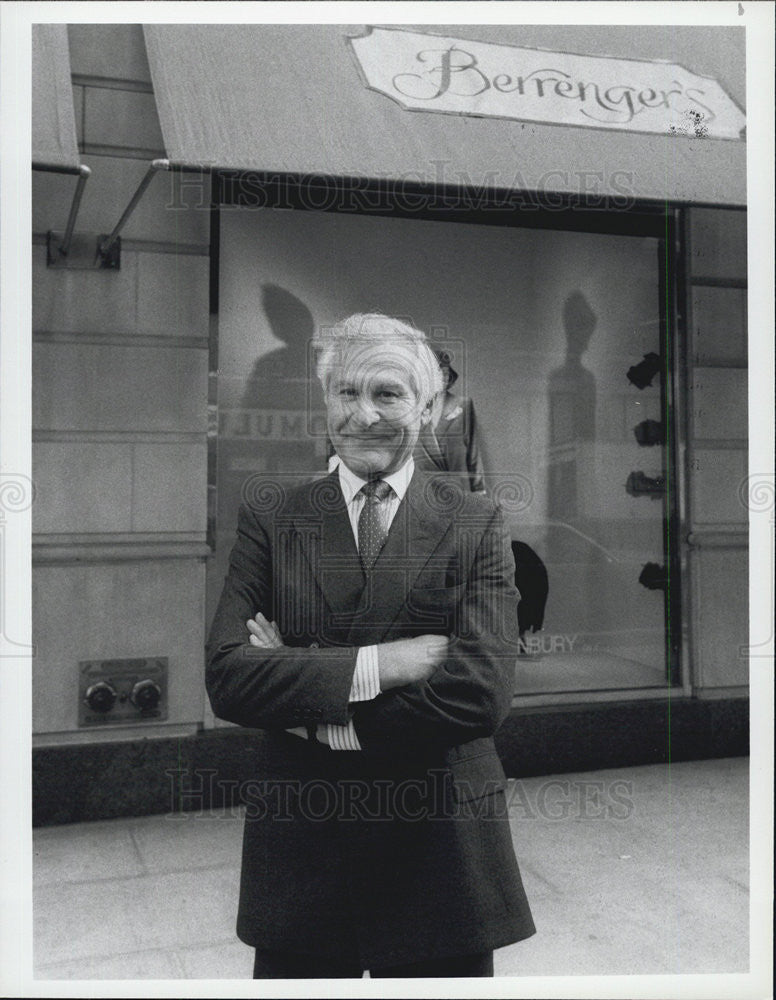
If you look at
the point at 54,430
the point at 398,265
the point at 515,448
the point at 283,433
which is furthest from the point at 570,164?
the point at 54,430

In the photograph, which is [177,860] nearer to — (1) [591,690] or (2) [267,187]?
(1) [591,690]

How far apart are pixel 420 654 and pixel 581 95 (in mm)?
3160

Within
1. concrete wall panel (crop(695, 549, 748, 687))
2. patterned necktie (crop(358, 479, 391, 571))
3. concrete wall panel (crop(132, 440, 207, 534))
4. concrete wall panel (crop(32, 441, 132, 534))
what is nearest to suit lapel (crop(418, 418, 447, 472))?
patterned necktie (crop(358, 479, 391, 571))

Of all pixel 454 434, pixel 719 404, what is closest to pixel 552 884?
pixel 454 434

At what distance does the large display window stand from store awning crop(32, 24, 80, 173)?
4.00ft

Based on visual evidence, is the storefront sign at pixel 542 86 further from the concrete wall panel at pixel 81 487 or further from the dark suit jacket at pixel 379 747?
the dark suit jacket at pixel 379 747

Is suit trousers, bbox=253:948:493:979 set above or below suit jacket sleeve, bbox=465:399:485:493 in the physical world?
below

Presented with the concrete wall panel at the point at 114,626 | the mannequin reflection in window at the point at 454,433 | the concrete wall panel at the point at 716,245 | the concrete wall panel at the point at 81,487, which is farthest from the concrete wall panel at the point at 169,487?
the concrete wall panel at the point at 716,245

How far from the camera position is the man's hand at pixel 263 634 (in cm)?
266

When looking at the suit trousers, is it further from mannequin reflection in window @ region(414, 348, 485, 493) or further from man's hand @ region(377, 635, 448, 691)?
mannequin reflection in window @ region(414, 348, 485, 493)

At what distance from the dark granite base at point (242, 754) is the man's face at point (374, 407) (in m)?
2.70

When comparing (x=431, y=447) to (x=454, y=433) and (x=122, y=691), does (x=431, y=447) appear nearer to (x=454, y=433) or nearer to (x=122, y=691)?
(x=454, y=433)

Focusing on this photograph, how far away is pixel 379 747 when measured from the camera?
8.44 ft

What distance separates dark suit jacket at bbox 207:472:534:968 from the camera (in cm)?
254
